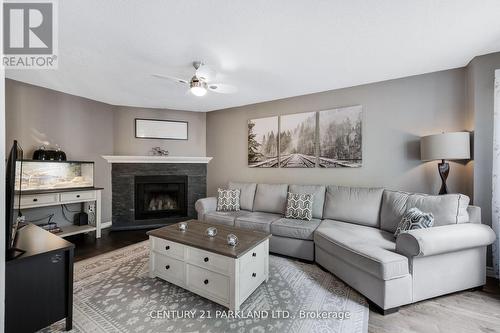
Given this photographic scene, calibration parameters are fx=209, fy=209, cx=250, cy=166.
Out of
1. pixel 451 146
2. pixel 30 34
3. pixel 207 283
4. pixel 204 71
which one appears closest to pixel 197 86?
pixel 204 71

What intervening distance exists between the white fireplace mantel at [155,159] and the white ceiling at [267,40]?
54.2 inches

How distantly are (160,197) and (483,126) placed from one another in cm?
519

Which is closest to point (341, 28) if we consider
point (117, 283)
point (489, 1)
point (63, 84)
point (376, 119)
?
point (489, 1)

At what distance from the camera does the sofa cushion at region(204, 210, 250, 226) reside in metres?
3.22

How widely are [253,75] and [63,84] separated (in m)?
2.91

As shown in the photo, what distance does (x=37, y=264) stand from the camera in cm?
143

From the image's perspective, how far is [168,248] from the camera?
2.18 metres

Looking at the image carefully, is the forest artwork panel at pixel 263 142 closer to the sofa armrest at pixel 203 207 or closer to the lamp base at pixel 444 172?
the sofa armrest at pixel 203 207

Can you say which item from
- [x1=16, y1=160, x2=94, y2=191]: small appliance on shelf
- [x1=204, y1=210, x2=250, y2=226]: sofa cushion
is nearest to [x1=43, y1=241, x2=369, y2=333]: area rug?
[x1=204, y1=210, x2=250, y2=226]: sofa cushion

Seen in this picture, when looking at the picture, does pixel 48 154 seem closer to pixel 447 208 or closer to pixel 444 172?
pixel 447 208

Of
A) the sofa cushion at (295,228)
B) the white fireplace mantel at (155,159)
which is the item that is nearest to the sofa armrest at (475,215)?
the sofa cushion at (295,228)

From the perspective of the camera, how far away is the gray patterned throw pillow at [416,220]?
6.81ft

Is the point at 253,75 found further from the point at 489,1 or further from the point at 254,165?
the point at 489,1

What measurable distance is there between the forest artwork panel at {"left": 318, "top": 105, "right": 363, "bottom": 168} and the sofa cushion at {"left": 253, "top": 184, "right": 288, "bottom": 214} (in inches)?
32.6
